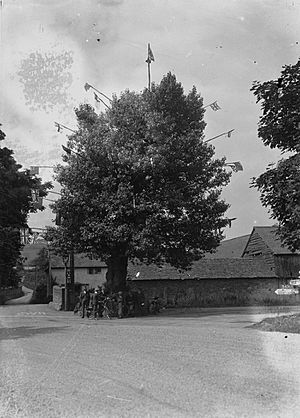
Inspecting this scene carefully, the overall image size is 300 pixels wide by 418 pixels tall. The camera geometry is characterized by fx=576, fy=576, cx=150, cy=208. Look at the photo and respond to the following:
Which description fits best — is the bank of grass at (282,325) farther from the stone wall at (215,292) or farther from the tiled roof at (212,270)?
the tiled roof at (212,270)

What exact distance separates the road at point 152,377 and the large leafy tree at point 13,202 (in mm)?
15129

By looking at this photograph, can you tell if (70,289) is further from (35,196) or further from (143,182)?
(143,182)

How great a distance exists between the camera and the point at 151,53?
1563 centimetres

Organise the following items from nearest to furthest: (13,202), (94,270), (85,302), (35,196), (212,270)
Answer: (85,302), (13,202), (35,196), (212,270), (94,270)

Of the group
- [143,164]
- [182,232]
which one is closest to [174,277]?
[182,232]

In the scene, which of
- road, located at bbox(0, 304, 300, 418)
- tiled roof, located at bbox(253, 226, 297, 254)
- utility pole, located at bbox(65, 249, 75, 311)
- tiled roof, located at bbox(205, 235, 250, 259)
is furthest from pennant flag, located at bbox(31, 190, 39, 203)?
tiled roof, located at bbox(205, 235, 250, 259)

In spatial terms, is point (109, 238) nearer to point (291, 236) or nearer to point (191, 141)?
point (191, 141)

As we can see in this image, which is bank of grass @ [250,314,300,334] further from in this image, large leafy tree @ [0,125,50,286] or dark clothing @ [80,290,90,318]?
large leafy tree @ [0,125,50,286]

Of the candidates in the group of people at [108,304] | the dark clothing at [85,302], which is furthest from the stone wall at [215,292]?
the dark clothing at [85,302]

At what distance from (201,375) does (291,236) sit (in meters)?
10.1

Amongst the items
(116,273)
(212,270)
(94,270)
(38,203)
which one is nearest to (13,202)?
(38,203)

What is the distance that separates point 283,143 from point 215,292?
2898 centimetres

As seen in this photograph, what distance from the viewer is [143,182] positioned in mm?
28453

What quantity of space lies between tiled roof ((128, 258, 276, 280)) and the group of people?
15320 mm
